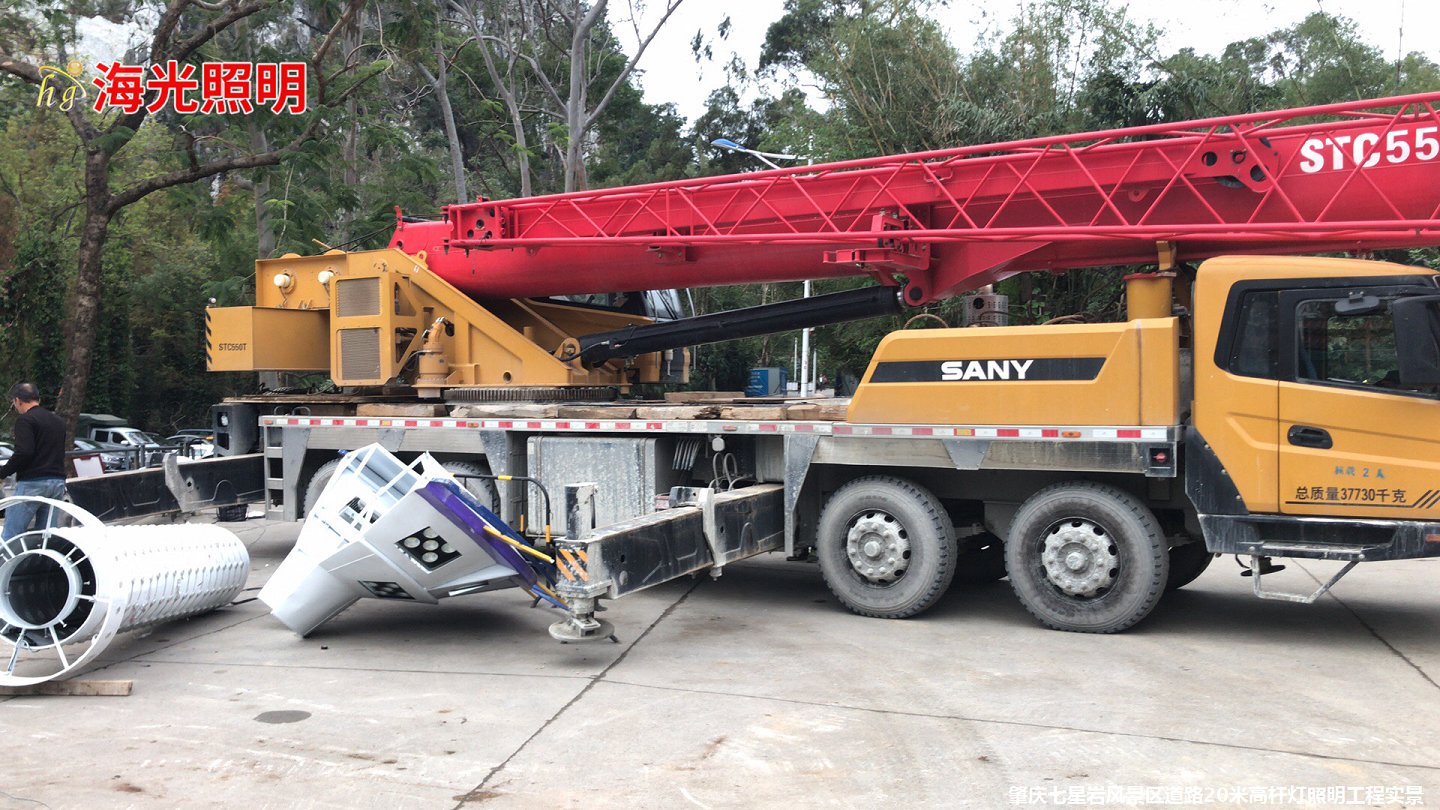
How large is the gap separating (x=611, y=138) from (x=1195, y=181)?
105 feet

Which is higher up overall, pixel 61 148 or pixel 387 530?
pixel 61 148

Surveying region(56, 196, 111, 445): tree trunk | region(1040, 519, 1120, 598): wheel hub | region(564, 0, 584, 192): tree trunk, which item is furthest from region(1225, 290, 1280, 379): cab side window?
region(564, 0, 584, 192): tree trunk

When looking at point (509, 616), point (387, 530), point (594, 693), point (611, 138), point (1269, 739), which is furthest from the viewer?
point (611, 138)

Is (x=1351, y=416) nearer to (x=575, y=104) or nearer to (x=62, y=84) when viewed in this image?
(x=62, y=84)

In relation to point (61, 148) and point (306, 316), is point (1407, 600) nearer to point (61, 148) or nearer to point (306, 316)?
point (306, 316)

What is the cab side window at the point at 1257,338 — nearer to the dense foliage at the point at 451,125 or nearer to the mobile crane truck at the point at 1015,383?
the mobile crane truck at the point at 1015,383

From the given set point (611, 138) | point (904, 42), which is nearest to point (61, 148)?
point (611, 138)

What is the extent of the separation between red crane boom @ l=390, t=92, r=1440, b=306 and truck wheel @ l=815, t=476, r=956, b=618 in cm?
186

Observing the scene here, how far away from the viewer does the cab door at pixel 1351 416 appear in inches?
275

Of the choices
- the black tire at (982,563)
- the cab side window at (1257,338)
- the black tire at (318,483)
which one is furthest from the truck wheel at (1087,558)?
the black tire at (318,483)

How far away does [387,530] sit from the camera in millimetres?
7320

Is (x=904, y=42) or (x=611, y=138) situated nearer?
(x=904, y=42)

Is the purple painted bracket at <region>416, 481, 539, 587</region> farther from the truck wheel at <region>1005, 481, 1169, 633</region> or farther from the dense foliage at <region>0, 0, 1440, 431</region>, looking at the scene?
the dense foliage at <region>0, 0, 1440, 431</region>

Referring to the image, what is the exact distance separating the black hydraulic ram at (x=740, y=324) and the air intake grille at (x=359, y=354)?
1934 millimetres
